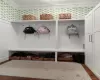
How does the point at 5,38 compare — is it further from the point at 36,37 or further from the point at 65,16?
the point at 65,16

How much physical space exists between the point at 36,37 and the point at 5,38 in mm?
1111

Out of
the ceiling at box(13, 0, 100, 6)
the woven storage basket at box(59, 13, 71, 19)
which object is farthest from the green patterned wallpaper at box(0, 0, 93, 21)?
the woven storage basket at box(59, 13, 71, 19)

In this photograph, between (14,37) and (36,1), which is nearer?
(36,1)

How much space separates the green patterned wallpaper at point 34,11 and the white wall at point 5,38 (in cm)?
25

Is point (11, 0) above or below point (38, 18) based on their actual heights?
above

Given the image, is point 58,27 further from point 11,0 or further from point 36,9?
point 11,0

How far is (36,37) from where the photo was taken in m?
4.30

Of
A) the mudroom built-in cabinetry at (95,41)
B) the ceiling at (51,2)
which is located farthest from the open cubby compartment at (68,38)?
the mudroom built-in cabinetry at (95,41)

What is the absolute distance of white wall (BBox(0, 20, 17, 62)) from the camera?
351cm

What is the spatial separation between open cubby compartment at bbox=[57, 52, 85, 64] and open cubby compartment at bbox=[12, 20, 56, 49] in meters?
0.55

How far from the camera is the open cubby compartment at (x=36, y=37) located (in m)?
4.22

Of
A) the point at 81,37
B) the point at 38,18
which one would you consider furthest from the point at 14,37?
the point at 81,37

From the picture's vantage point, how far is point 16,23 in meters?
4.29

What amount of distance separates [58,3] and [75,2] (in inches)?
22.9
